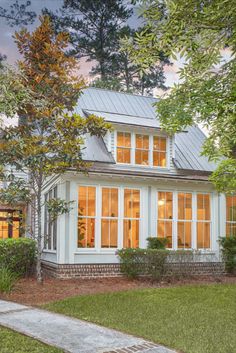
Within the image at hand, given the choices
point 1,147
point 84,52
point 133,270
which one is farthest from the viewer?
point 84,52

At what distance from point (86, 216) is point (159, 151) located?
3.92 m

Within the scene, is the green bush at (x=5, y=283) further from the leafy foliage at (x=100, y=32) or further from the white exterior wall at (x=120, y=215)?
the leafy foliage at (x=100, y=32)

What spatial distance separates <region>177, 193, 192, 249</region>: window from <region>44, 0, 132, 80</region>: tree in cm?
1593

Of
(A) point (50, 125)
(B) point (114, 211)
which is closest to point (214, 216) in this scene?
(B) point (114, 211)

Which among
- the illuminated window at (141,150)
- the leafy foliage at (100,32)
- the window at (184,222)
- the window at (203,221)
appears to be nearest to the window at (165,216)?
the window at (184,222)

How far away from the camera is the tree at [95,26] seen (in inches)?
1148

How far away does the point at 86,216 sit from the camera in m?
13.7

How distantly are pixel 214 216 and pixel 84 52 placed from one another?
709 inches

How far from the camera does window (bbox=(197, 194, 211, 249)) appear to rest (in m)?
15.3

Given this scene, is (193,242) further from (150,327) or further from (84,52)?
(84,52)

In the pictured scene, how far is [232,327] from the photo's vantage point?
7.18 m

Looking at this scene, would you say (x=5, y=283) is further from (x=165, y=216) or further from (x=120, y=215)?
(x=165, y=216)

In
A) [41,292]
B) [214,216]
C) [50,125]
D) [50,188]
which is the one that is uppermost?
[50,125]

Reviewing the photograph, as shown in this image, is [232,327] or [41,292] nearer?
[232,327]
